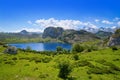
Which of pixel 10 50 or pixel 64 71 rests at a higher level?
pixel 10 50

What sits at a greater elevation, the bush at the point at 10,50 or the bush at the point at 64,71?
the bush at the point at 10,50

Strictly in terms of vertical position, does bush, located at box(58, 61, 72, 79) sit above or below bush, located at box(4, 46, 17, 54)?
below

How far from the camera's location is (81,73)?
173ft

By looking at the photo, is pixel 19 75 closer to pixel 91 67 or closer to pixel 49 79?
pixel 49 79

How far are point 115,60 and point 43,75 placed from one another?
119ft

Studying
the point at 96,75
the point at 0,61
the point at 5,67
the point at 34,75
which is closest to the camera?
the point at 34,75

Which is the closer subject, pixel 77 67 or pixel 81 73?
pixel 81 73

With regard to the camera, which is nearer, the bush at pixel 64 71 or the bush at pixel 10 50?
the bush at pixel 64 71

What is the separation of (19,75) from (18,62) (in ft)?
50.9

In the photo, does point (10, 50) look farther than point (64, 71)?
Yes

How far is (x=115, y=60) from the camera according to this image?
7544 centimetres

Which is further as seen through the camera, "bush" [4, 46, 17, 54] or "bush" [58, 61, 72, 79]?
"bush" [4, 46, 17, 54]

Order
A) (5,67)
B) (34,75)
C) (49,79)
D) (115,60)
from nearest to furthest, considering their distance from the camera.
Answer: (49,79) < (34,75) < (5,67) < (115,60)

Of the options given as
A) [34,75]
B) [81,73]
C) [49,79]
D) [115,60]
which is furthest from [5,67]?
[115,60]
